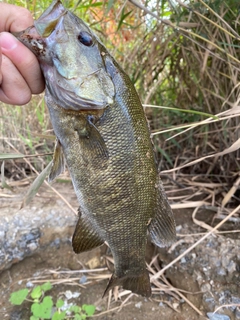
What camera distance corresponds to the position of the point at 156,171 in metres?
1.07

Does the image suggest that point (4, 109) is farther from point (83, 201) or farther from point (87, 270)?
point (83, 201)

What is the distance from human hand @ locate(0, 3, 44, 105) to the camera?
0.86 m

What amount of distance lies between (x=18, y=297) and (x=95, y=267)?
445 mm

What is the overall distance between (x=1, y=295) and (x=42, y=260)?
27 cm

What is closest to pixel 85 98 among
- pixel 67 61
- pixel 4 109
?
pixel 67 61

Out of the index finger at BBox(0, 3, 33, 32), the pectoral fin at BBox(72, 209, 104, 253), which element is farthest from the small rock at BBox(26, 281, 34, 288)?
the index finger at BBox(0, 3, 33, 32)

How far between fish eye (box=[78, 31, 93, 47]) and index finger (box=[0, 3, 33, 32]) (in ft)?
0.60

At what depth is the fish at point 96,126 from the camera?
91cm

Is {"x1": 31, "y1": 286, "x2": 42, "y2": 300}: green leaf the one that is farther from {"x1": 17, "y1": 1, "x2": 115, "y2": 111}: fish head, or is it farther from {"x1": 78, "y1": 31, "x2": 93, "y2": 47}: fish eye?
{"x1": 78, "y1": 31, "x2": 93, "y2": 47}: fish eye

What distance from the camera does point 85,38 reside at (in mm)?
955

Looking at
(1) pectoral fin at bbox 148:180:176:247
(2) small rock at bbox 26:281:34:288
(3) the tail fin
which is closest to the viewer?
(1) pectoral fin at bbox 148:180:176:247

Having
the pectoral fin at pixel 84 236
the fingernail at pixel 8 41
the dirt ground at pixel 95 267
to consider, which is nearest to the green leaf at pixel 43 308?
the dirt ground at pixel 95 267

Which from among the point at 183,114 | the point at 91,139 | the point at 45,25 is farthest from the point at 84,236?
the point at 183,114

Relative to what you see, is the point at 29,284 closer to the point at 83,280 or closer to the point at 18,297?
the point at 18,297
